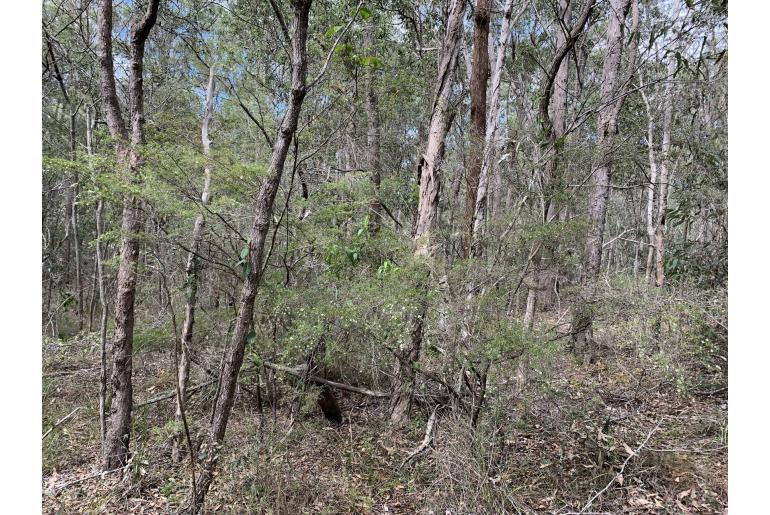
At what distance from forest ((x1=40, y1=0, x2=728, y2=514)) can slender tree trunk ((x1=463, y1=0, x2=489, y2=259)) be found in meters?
0.03

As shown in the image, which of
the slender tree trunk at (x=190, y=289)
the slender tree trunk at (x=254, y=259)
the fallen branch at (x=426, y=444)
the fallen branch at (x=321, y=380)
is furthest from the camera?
the fallen branch at (x=321, y=380)

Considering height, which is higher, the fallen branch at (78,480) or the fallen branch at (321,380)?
the fallen branch at (321,380)

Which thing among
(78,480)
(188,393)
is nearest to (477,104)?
(188,393)

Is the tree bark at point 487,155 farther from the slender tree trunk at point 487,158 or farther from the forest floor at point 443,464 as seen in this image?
the forest floor at point 443,464

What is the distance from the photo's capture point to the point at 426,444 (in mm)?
3801

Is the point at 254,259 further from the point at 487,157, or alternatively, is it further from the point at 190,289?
the point at 487,157

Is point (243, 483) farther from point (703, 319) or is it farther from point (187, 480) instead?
point (703, 319)

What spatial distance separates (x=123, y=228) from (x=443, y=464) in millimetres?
3279

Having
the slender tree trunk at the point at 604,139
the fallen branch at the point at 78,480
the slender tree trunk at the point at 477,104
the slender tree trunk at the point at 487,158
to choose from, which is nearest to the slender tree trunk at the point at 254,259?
the fallen branch at the point at 78,480

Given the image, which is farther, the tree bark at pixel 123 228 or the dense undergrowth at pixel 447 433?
the tree bark at pixel 123 228

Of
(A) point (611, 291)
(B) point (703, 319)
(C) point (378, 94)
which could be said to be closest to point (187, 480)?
(A) point (611, 291)

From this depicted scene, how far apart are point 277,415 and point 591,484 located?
304 cm

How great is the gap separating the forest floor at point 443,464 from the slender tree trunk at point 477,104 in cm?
209

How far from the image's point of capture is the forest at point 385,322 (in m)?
3.25
